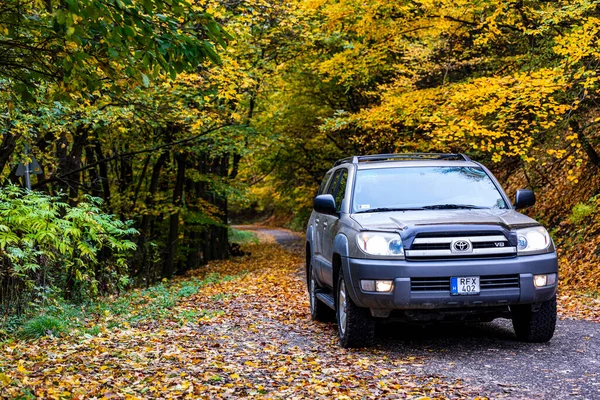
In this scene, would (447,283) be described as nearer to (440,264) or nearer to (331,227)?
(440,264)

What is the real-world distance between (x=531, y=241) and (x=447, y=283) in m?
1.02

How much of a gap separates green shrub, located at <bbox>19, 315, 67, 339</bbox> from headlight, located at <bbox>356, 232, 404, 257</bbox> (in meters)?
4.19

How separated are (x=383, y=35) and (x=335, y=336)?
1047 cm

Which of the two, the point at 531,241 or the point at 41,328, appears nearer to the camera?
the point at 531,241

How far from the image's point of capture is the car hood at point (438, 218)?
6602 mm

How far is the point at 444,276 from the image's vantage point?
6359mm

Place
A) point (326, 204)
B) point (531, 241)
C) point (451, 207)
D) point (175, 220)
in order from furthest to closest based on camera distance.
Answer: point (175, 220)
point (326, 204)
point (451, 207)
point (531, 241)

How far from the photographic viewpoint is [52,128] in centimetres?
1216

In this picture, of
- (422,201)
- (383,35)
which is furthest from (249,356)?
(383,35)

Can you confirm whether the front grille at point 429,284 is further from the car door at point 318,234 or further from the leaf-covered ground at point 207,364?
the car door at point 318,234

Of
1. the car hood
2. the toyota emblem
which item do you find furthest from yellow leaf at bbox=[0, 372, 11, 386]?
the toyota emblem

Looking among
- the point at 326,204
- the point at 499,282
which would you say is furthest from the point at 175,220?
the point at 499,282

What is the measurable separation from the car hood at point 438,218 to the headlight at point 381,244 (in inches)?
4.0

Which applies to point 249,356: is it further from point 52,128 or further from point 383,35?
point 383,35
